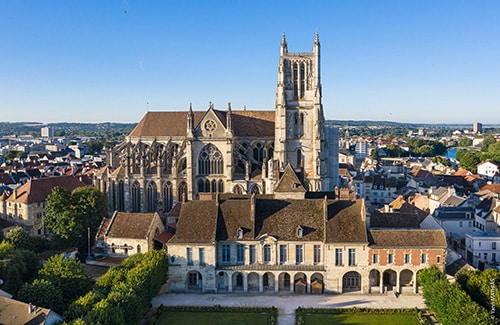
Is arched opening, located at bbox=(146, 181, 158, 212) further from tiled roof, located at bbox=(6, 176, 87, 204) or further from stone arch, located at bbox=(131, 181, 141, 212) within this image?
tiled roof, located at bbox=(6, 176, 87, 204)

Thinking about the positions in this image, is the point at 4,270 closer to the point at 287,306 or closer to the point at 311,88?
the point at 287,306

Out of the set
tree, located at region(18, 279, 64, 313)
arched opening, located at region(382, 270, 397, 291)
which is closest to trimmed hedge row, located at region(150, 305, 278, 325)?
tree, located at region(18, 279, 64, 313)

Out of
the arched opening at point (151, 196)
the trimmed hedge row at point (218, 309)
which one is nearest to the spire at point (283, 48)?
the arched opening at point (151, 196)

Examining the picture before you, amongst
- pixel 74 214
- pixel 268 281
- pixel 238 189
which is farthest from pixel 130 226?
pixel 268 281

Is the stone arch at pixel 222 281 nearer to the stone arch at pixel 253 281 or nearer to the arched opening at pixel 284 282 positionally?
the stone arch at pixel 253 281

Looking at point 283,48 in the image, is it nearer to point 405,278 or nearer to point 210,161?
point 210,161

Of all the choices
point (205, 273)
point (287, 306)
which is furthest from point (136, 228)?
point (287, 306)
